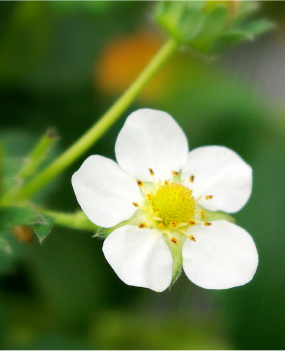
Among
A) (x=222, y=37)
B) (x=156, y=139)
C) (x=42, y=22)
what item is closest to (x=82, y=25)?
(x=42, y=22)

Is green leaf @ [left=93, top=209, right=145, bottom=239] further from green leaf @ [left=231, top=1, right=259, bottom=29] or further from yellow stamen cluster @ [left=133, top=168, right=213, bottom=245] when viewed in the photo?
green leaf @ [left=231, top=1, right=259, bottom=29]

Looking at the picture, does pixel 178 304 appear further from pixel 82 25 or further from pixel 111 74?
pixel 82 25

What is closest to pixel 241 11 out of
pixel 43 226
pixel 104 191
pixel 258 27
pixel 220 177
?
pixel 258 27

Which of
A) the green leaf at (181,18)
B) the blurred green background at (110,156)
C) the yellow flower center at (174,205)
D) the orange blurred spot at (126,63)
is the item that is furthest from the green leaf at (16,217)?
the orange blurred spot at (126,63)

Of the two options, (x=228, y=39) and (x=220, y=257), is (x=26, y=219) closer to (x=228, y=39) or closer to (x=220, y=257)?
(x=220, y=257)

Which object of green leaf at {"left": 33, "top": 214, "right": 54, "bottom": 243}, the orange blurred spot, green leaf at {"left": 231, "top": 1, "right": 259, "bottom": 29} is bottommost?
green leaf at {"left": 33, "top": 214, "right": 54, "bottom": 243}

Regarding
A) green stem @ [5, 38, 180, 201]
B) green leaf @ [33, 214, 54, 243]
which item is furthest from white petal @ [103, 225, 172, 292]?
green stem @ [5, 38, 180, 201]
